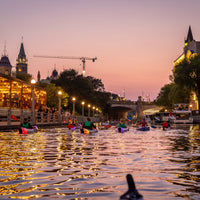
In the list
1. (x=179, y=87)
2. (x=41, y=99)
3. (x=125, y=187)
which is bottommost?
(x=125, y=187)

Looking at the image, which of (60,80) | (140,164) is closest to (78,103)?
(60,80)

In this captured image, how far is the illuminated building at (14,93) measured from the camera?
97.7 feet

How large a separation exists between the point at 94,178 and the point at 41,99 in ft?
119

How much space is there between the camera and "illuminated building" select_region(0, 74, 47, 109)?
2978cm

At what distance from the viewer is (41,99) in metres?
42.5

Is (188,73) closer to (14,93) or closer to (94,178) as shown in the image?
(14,93)

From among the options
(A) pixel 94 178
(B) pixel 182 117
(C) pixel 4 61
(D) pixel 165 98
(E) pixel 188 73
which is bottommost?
(A) pixel 94 178

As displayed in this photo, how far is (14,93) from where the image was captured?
105 ft

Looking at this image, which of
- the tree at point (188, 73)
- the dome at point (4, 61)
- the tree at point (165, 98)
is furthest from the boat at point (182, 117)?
the dome at point (4, 61)

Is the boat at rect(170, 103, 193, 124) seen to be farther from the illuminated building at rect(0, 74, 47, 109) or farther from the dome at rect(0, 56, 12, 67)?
the dome at rect(0, 56, 12, 67)

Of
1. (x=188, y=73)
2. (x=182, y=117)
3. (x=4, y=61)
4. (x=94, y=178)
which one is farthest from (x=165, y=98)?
(x=4, y=61)

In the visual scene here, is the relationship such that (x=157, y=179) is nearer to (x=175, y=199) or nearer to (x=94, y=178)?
(x=94, y=178)

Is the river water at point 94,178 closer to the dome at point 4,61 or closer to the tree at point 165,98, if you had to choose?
the tree at point 165,98

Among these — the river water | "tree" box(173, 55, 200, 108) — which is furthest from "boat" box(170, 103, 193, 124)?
the river water
